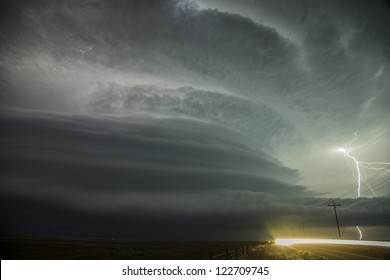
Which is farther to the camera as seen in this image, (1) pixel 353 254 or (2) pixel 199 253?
(2) pixel 199 253

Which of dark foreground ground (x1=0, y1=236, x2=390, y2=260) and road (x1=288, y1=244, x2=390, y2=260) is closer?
road (x1=288, y1=244, x2=390, y2=260)

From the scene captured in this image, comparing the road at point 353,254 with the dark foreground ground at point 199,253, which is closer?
the road at point 353,254

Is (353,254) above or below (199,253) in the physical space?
above
